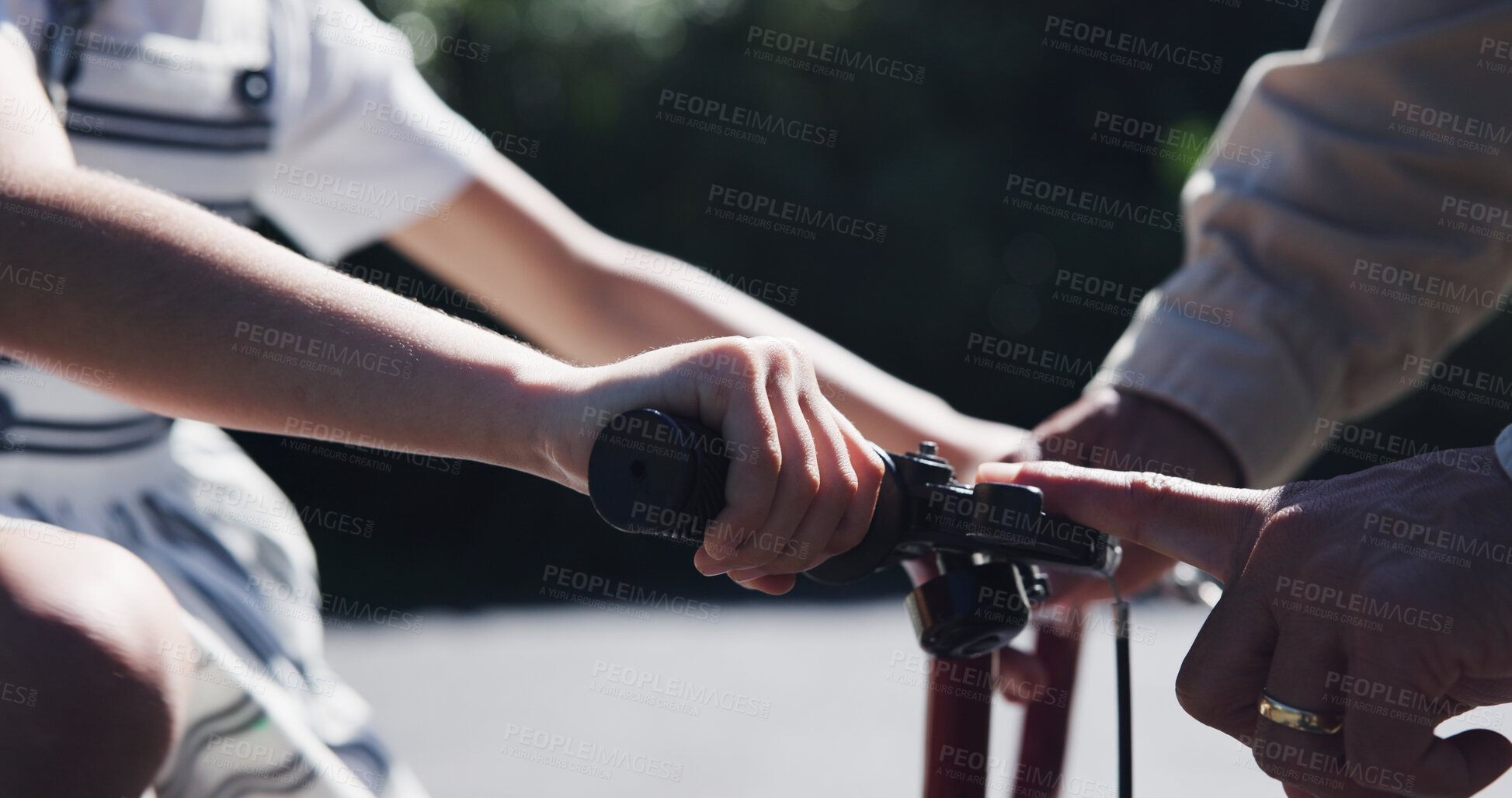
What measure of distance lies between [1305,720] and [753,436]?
69 centimetres

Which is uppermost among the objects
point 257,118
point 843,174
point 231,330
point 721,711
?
point 843,174

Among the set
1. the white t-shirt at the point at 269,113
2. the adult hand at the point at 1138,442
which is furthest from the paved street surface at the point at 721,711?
the white t-shirt at the point at 269,113

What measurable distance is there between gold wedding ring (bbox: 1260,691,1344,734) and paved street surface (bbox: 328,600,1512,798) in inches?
134

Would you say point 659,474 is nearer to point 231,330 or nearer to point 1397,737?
point 231,330

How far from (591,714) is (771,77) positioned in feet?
24.2

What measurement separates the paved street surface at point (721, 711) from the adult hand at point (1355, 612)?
3.35m

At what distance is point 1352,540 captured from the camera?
4.44ft

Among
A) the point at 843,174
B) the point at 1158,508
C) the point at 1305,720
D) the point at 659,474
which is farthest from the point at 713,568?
the point at 843,174

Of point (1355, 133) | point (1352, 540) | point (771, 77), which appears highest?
point (771, 77)

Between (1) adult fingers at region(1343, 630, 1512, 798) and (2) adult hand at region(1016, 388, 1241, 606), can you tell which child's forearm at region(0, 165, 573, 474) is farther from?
(2) adult hand at region(1016, 388, 1241, 606)

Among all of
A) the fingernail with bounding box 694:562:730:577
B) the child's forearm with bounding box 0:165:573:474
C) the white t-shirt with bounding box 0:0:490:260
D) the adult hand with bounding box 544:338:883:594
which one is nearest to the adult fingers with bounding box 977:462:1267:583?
the adult hand with bounding box 544:338:883:594

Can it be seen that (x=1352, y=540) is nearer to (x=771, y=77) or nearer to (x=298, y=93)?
(x=298, y=93)

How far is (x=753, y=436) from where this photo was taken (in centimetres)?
121

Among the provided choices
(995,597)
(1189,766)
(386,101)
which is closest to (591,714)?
(1189,766)
